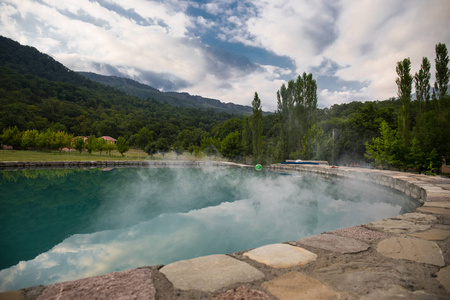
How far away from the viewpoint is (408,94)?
13.2 metres

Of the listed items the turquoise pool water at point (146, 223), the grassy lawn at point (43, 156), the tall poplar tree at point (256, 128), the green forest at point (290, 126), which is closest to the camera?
the turquoise pool water at point (146, 223)

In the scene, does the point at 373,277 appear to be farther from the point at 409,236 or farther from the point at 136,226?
the point at 136,226

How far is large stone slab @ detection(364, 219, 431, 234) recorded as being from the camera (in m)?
2.34

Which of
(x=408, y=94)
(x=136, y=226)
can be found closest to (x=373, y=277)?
(x=136, y=226)

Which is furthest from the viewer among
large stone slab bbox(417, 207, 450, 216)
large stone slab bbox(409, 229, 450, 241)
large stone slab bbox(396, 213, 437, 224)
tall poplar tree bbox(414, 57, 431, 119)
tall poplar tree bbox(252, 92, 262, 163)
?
tall poplar tree bbox(252, 92, 262, 163)

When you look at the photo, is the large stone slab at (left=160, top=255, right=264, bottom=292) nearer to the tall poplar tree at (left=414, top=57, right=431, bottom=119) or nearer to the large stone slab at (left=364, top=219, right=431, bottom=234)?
the large stone slab at (left=364, top=219, right=431, bottom=234)

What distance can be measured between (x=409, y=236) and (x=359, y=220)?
255 cm

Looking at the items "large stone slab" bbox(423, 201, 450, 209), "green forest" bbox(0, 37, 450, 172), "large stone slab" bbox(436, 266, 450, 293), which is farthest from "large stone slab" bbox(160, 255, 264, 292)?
"green forest" bbox(0, 37, 450, 172)

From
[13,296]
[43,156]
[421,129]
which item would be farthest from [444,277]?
[43,156]

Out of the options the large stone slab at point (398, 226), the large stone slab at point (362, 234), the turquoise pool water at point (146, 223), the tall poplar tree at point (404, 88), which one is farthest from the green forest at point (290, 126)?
the large stone slab at point (362, 234)

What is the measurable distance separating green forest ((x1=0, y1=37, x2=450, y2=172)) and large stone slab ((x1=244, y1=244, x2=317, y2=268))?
36.5ft

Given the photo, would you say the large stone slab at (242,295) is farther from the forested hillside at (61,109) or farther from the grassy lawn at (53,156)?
the forested hillside at (61,109)

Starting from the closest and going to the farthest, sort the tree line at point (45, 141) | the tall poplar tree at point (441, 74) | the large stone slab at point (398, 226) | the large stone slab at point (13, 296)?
the large stone slab at point (13, 296) < the large stone slab at point (398, 226) < the tall poplar tree at point (441, 74) < the tree line at point (45, 141)

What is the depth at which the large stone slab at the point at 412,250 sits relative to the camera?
5.28 feet
